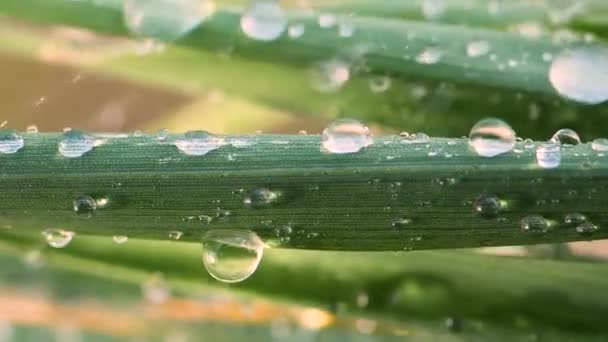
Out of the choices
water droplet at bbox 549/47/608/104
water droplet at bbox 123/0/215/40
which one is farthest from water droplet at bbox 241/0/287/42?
water droplet at bbox 549/47/608/104

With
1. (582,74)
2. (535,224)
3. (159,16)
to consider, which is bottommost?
(535,224)

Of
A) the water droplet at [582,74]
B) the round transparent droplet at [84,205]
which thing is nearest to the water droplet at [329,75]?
the water droplet at [582,74]

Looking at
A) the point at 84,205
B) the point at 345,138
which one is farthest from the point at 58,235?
the point at 345,138

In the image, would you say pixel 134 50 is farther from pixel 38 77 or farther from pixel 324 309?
pixel 324 309

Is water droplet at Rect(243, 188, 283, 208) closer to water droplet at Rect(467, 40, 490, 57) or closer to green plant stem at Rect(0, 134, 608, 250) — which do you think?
green plant stem at Rect(0, 134, 608, 250)

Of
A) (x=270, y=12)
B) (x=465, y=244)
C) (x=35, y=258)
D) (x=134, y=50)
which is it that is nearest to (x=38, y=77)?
(x=134, y=50)

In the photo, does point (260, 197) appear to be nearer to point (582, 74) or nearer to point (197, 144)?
point (197, 144)

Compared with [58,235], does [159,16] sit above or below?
above
